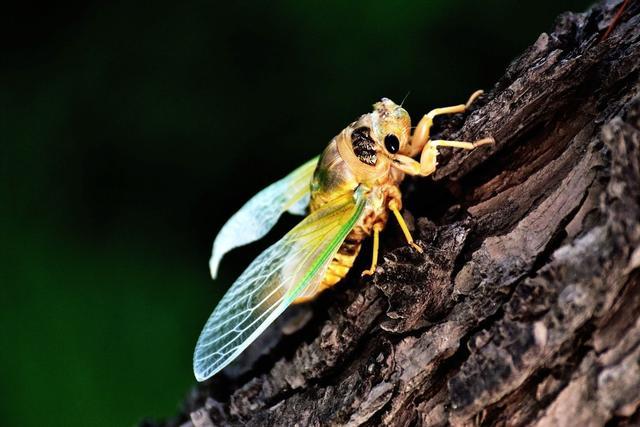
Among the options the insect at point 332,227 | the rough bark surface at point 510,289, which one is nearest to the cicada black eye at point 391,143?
the insect at point 332,227

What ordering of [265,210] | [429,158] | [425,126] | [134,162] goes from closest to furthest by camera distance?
[429,158]
[425,126]
[265,210]
[134,162]

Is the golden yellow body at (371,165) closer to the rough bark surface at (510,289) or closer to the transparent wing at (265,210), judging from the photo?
the rough bark surface at (510,289)

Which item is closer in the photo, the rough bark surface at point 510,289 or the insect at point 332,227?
the rough bark surface at point 510,289

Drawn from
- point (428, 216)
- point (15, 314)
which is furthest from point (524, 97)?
point (15, 314)

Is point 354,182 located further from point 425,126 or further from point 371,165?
point 425,126

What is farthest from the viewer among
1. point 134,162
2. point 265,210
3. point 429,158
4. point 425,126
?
point 134,162

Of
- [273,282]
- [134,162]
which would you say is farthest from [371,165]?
[134,162]

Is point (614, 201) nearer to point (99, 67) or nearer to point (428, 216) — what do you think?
point (428, 216)

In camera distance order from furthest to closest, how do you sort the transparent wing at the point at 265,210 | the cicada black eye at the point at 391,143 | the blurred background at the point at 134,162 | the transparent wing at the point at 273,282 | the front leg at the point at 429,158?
1. the blurred background at the point at 134,162
2. the transparent wing at the point at 265,210
3. the cicada black eye at the point at 391,143
4. the transparent wing at the point at 273,282
5. the front leg at the point at 429,158
